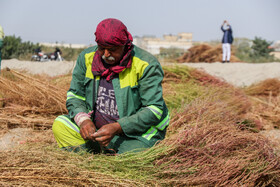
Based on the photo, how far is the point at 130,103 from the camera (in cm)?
239

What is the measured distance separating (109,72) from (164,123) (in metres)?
0.60

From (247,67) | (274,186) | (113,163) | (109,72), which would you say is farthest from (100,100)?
(247,67)

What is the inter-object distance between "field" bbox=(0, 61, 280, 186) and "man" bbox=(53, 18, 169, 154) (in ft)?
0.50

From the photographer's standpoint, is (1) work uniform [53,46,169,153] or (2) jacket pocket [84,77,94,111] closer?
(1) work uniform [53,46,169,153]

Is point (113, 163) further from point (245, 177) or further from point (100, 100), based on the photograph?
point (245, 177)

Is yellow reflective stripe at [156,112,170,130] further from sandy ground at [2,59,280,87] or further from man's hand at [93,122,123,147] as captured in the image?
sandy ground at [2,59,280,87]

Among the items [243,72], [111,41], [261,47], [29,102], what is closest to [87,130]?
[111,41]

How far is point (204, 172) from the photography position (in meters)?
2.26

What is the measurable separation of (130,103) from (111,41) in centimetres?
50

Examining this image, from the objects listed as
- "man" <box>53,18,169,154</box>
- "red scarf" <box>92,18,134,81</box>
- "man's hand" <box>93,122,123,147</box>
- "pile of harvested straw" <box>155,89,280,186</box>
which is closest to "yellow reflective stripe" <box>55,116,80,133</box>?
"man" <box>53,18,169,154</box>

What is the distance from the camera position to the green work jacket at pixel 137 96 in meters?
2.31

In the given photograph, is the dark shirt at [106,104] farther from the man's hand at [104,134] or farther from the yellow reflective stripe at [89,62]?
the man's hand at [104,134]

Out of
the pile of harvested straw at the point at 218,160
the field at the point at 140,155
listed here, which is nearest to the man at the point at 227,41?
the field at the point at 140,155

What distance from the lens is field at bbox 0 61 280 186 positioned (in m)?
1.84
